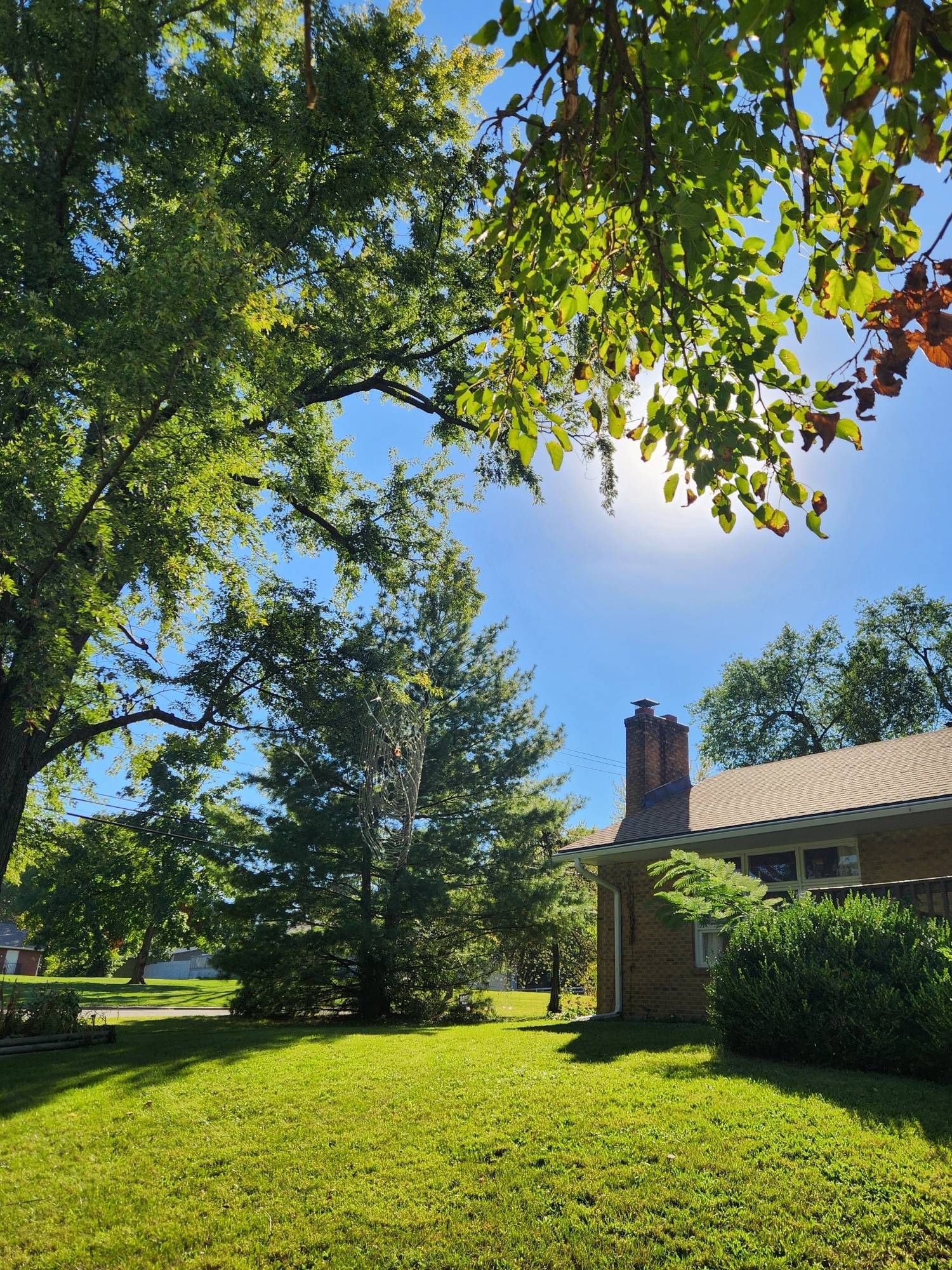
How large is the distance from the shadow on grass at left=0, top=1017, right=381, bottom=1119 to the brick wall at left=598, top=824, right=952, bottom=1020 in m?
5.16

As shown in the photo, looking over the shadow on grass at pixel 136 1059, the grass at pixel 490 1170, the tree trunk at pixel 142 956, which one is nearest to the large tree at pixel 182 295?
the shadow on grass at pixel 136 1059

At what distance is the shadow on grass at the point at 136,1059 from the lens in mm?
8523

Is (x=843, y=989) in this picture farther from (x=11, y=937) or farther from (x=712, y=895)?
(x=11, y=937)

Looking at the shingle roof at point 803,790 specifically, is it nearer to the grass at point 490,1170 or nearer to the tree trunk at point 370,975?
the tree trunk at point 370,975

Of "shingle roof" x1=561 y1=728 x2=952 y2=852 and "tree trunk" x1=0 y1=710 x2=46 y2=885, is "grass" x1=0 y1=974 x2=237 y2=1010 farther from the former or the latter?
"shingle roof" x1=561 y1=728 x2=952 y2=852

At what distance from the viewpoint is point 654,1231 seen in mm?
4195

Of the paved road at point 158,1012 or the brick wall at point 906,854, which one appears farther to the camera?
the paved road at point 158,1012

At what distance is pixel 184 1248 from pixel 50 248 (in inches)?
355

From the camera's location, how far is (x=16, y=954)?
6606cm

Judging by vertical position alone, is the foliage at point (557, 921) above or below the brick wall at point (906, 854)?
below

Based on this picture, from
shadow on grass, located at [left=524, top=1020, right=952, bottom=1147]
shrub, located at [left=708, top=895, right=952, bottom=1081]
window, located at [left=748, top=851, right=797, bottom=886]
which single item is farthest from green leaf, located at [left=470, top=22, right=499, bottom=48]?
window, located at [left=748, top=851, right=797, bottom=886]

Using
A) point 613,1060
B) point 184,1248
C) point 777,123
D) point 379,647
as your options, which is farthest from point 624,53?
point 379,647

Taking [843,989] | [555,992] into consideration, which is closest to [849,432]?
[843,989]

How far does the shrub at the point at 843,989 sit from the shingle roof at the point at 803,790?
424cm
